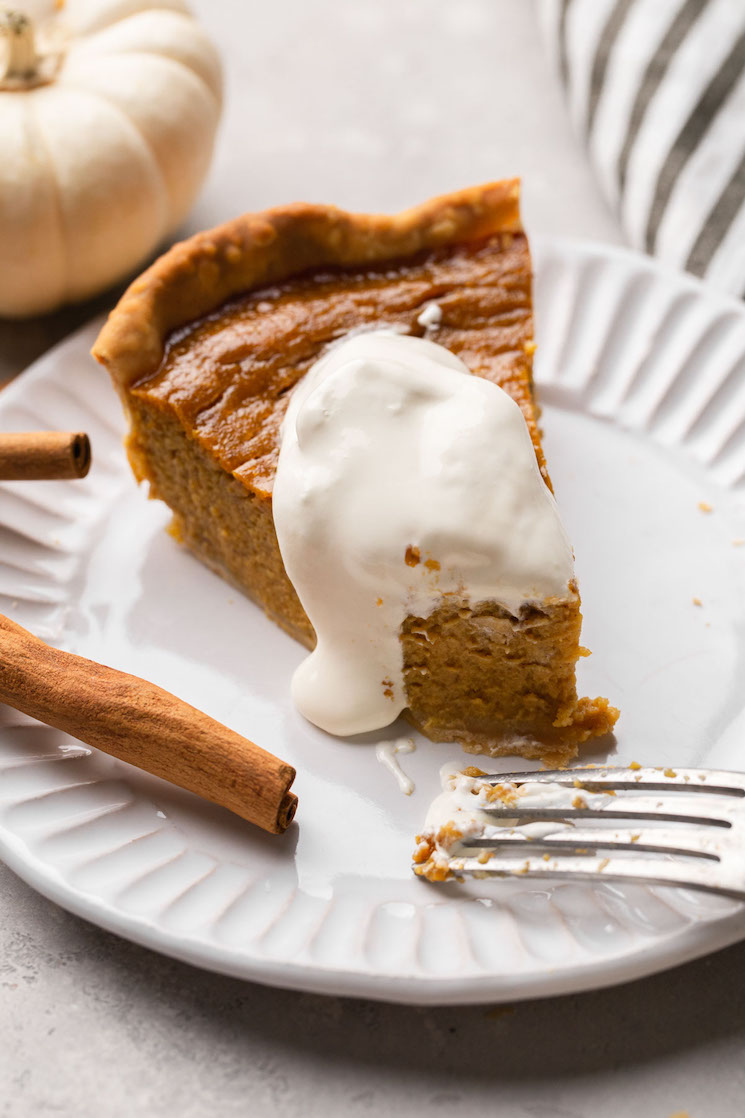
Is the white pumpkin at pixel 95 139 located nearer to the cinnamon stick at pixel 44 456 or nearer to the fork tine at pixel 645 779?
the cinnamon stick at pixel 44 456

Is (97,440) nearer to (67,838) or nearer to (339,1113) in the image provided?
(67,838)

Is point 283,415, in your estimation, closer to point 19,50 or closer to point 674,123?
point 19,50

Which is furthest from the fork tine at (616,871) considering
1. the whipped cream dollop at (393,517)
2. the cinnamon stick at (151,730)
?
the whipped cream dollop at (393,517)

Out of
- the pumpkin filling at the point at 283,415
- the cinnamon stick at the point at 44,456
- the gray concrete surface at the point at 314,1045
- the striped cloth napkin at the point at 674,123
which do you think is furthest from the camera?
the striped cloth napkin at the point at 674,123

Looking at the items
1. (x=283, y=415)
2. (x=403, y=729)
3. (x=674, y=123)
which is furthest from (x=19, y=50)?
(x=403, y=729)

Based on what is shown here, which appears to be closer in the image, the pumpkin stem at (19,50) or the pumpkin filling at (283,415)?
the pumpkin filling at (283,415)

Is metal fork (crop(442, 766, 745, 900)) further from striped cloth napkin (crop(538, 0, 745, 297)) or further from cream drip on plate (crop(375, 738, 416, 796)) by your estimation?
striped cloth napkin (crop(538, 0, 745, 297))

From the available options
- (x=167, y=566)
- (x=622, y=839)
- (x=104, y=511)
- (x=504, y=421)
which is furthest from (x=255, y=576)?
(x=622, y=839)
